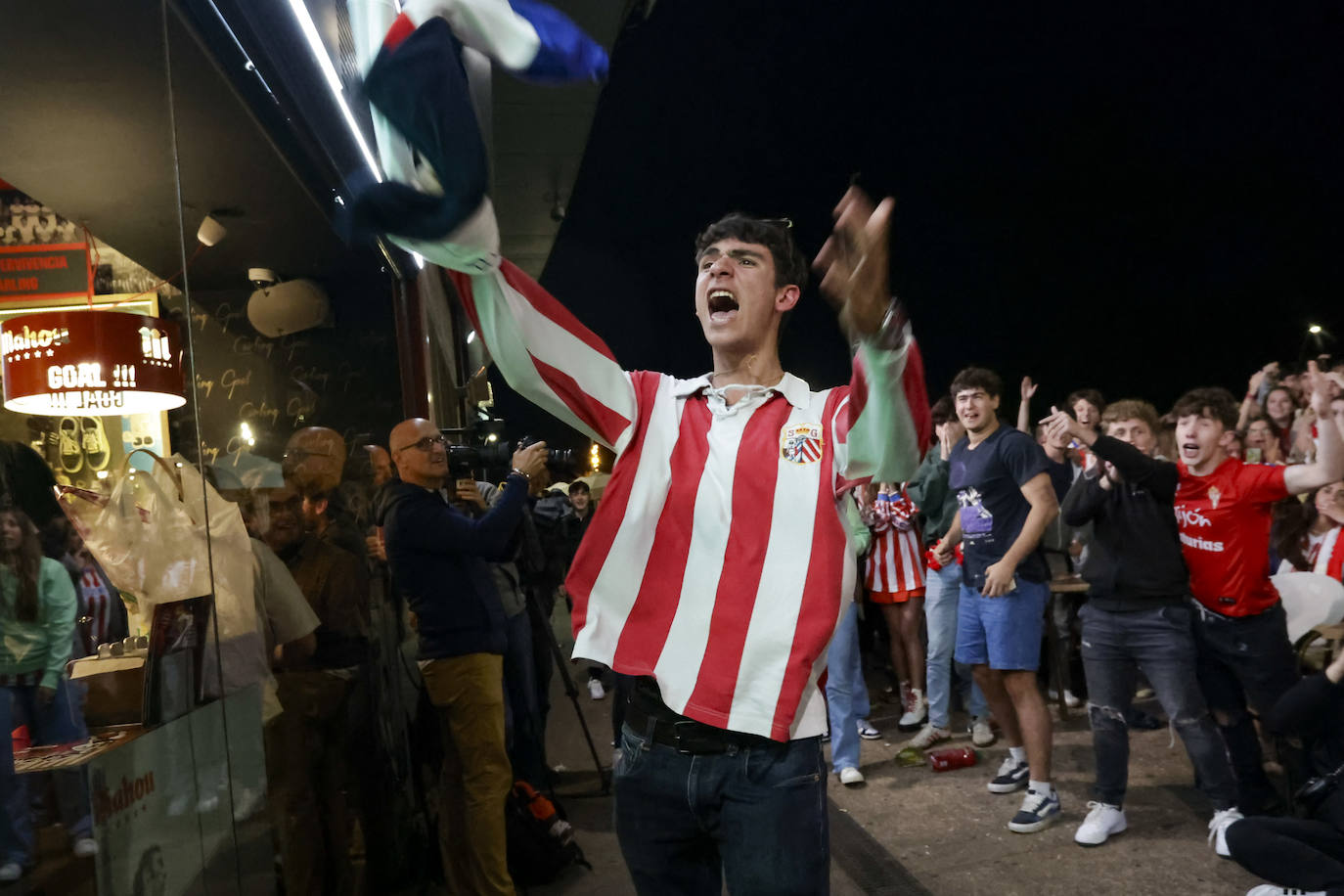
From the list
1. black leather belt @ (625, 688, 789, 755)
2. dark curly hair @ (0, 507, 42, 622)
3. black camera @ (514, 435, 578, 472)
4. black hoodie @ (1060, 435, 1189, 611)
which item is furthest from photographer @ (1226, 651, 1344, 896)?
dark curly hair @ (0, 507, 42, 622)

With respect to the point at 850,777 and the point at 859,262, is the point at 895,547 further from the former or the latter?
the point at 859,262

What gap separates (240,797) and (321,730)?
0.58 metres

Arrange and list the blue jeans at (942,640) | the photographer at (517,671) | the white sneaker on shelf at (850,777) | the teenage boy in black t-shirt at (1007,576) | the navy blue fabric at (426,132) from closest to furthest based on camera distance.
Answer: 1. the navy blue fabric at (426,132)
2. the teenage boy in black t-shirt at (1007,576)
3. the photographer at (517,671)
4. the white sneaker on shelf at (850,777)
5. the blue jeans at (942,640)

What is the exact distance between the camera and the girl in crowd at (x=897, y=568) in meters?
6.22

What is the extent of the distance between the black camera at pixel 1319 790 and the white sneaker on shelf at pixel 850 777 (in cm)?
220

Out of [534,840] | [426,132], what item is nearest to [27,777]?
[426,132]

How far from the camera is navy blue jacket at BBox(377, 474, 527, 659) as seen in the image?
10.9 feet

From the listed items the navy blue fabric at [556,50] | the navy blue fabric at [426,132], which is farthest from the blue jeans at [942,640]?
the navy blue fabric at [426,132]

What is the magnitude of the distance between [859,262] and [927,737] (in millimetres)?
4749

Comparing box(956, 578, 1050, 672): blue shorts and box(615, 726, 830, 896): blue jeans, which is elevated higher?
box(615, 726, 830, 896): blue jeans

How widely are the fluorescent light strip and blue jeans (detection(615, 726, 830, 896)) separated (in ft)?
6.36

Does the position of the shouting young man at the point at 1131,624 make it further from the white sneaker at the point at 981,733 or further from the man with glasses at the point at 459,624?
the man with glasses at the point at 459,624

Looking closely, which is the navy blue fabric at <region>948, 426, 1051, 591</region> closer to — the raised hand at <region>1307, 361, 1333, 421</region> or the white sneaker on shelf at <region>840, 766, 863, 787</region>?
the raised hand at <region>1307, 361, 1333, 421</region>

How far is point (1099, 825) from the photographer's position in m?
3.85
